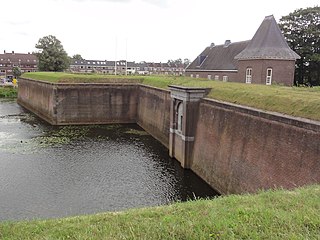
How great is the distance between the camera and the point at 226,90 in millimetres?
16703

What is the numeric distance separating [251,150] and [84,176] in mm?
8235

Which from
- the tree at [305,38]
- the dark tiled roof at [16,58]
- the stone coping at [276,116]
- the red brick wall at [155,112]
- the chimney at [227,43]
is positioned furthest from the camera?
the dark tiled roof at [16,58]

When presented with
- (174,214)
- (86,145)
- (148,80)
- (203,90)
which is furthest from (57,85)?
(174,214)

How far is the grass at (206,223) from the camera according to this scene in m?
4.80

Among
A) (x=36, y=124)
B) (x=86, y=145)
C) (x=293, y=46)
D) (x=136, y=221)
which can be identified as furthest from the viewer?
(x=293, y=46)

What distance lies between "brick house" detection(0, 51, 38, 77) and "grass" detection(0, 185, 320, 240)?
98.4 meters

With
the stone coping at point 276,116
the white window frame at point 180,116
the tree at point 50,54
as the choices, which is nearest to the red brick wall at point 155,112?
the white window frame at point 180,116

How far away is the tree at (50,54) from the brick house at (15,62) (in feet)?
149

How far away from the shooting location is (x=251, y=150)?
492 inches

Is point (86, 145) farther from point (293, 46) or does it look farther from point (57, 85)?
Result: point (293, 46)

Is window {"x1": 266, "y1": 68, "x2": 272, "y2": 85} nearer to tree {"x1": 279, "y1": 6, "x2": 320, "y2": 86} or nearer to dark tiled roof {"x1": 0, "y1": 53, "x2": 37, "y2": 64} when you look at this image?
tree {"x1": 279, "y1": 6, "x2": 320, "y2": 86}

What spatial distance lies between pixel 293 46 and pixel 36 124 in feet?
89.7

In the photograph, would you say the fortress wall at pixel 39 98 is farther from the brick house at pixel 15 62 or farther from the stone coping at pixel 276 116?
the brick house at pixel 15 62

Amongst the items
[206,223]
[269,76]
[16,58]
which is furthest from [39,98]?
[16,58]
